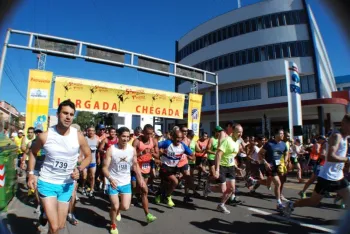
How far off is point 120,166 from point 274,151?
3393 millimetres

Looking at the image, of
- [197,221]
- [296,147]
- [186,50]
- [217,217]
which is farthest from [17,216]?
[186,50]

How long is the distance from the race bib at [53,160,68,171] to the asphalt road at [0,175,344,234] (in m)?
1.43

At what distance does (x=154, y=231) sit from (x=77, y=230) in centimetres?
128

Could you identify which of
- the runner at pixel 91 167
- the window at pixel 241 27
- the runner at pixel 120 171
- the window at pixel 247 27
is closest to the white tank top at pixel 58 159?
the runner at pixel 120 171

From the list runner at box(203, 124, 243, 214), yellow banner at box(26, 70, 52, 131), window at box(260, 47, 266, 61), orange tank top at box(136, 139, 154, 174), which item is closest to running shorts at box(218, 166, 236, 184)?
runner at box(203, 124, 243, 214)

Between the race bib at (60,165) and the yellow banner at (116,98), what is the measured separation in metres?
6.65

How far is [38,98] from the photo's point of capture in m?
8.22

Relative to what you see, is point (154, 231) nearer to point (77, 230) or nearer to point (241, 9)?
point (77, 230)

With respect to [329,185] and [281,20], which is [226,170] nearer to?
[329,185]

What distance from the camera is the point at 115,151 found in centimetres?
428

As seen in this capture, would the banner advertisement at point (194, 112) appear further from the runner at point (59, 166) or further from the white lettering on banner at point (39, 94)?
the runner at point (59, 166)

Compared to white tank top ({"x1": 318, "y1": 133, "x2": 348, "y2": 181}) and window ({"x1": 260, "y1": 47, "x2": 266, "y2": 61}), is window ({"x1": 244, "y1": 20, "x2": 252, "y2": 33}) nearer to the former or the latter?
window ({"x1": 260, "y1": 47, "x2": 266, "y2": 61})

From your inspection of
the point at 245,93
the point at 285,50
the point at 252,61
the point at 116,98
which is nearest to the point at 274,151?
the point at 116,98

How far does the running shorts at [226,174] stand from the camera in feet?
18.1
